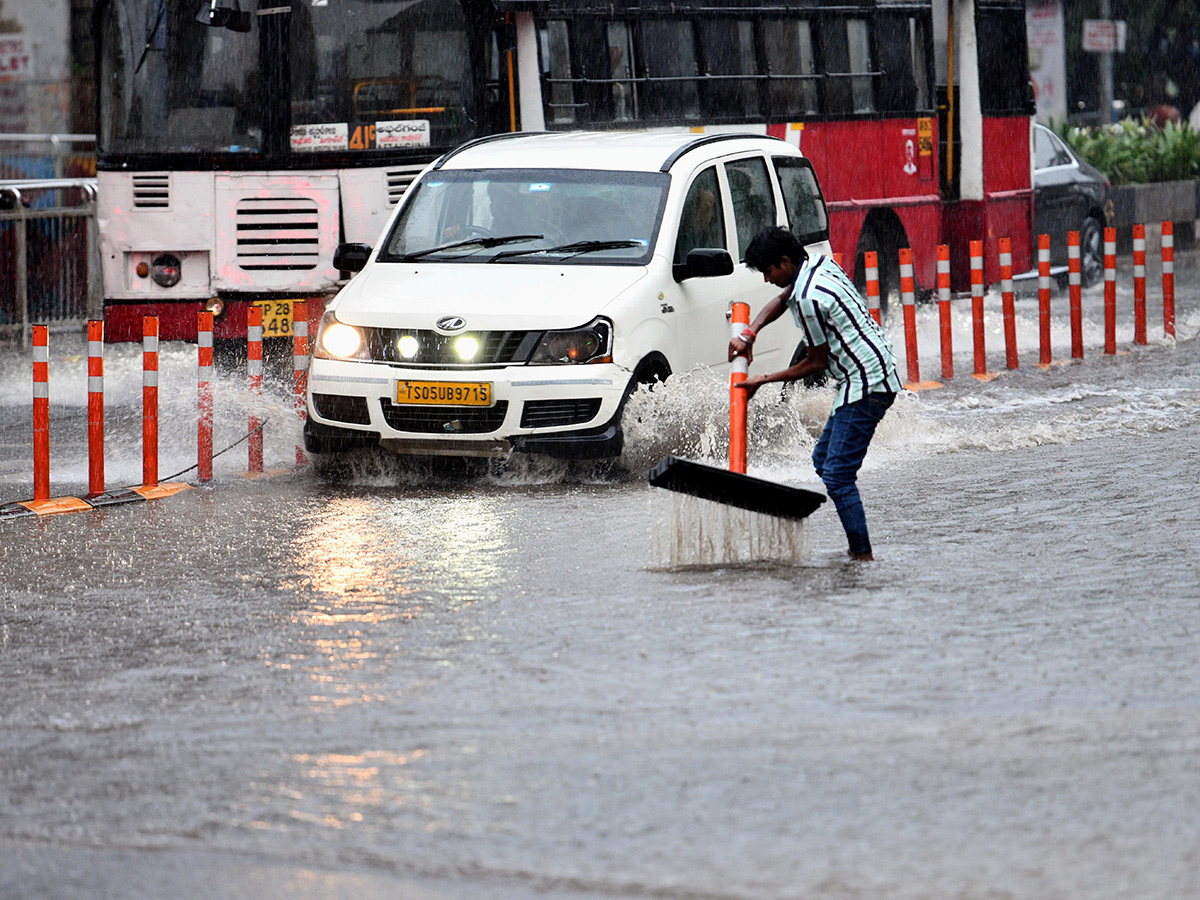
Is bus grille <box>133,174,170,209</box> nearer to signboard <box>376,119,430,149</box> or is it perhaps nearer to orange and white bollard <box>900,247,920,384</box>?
signboard <box>376,119,430,149</box>

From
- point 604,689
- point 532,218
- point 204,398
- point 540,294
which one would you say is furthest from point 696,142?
point 604,689

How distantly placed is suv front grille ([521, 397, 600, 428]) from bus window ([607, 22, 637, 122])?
7013 millimetres

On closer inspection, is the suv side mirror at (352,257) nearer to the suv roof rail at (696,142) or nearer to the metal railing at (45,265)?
the suv roof rail at (696,142)

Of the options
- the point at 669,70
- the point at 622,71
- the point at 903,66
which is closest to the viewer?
the point at 622,71

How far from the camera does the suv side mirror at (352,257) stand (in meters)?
12.2

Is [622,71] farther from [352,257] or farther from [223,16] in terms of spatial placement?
[352,257]

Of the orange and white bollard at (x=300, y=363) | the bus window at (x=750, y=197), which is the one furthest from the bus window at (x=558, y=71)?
the orange and white bollard at (x=300, y=363)

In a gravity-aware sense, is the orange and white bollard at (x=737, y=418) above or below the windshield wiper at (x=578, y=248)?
below

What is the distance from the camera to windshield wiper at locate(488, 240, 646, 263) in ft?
38.2

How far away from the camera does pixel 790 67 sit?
19.2m

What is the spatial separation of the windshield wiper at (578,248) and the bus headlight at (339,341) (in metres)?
0.95

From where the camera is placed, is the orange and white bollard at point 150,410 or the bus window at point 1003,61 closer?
the orange and white bollard at point 150,410

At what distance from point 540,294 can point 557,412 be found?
0.68m

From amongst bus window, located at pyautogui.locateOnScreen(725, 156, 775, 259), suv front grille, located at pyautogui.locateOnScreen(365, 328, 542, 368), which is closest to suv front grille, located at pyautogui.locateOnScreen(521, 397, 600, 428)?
suv front grille, located at pyautogui.locateOnScreen(365, 328, 542, 368)
